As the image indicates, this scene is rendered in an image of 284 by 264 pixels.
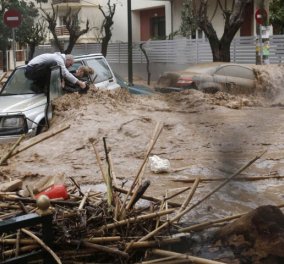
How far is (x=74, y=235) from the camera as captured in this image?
8.13 ft

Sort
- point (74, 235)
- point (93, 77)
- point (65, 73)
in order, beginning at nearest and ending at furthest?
1. point (74, 235)
2. point (65, 73)
3. point (93, 77)

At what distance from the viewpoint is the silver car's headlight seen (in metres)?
6.55

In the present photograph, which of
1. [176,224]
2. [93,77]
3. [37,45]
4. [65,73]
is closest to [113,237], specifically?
[176,224]

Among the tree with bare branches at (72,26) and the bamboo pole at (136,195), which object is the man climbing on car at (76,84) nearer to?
the tree with bare branches at (72,26)

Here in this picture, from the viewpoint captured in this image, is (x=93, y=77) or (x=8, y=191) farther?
(x=93, y=77)

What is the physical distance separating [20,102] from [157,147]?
7.12 ft

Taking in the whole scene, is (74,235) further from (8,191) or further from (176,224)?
(8,191)

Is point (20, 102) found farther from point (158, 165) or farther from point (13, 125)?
point (158, 165)

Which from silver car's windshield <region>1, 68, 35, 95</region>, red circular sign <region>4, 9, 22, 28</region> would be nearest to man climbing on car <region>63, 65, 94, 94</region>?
silver car's windshield <region>1, 68, 35, 95</region>

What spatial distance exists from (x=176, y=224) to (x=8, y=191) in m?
1.02

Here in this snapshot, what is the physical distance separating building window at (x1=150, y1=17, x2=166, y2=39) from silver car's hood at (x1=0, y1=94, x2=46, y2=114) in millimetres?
4416

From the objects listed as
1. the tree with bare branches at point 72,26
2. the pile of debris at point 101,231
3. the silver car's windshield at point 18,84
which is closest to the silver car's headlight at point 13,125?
the silver car's windshield at point 18,84

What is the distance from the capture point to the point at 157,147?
5.59m

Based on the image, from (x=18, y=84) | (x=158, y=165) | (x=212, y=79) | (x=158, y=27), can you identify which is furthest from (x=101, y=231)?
(x=18, y=84)
